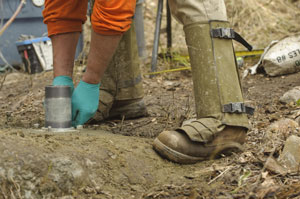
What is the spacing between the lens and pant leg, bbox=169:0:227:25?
5.64ft

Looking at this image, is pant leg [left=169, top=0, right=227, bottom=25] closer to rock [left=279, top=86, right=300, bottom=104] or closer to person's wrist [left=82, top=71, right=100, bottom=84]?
person's wrist [left=82, top=71, right=100, bottom=84]

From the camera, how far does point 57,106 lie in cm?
188

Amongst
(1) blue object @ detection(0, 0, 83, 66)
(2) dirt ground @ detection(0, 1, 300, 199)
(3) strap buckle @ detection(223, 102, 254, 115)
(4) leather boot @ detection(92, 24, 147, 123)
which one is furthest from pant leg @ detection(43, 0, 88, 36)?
(1) blue object @ detection(0, 0, 83, 66)

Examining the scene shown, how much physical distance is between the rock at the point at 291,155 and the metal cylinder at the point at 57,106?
3.06 feet

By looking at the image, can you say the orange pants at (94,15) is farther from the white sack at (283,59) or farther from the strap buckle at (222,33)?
the white sack at (283,59)

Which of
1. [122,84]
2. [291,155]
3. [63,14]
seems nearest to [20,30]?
[122,84]

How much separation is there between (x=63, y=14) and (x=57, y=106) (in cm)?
46

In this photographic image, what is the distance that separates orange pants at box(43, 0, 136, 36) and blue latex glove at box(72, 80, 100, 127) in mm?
308

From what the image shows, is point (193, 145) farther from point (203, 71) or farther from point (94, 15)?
point (94, 15)

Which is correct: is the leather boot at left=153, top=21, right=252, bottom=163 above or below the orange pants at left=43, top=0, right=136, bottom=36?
below

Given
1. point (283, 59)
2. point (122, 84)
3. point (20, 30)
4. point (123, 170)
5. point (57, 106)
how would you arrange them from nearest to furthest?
point (123, 170)
point (57, 106)
point (122, 84)
point (283, 59)
point (20, 30)

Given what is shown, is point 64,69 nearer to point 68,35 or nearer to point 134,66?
point 68,35

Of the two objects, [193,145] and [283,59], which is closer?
[193,145]

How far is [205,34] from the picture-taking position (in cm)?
171
